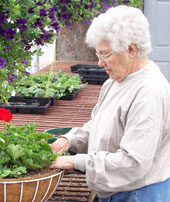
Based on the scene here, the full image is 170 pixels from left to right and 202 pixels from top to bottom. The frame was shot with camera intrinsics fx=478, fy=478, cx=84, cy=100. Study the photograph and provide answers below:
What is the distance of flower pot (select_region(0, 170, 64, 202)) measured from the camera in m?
1.62

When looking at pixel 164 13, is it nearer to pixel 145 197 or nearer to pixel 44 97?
pixel 44 97

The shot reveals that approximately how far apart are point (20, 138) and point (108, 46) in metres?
0.49

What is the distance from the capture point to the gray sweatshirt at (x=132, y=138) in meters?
1.73

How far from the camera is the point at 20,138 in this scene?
1.86m

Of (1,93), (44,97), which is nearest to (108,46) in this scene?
(1,93)

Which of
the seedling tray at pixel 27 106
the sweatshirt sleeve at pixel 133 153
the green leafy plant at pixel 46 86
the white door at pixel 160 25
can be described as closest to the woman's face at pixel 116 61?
the sweatshirt sleeve at pixel 133 153

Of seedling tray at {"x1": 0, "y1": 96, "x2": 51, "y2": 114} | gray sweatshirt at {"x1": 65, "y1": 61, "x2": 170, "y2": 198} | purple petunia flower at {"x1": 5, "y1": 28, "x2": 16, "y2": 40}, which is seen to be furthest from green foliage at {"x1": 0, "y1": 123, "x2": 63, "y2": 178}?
seedling tray at {"x1": 0, "y1": 96, "x2": 51, "y2": 114}

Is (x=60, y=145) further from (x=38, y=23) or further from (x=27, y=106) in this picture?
(x=27, y=106)

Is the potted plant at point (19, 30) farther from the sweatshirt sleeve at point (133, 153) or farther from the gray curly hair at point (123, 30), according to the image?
the sweatshirt sleeve at point (133, 153)

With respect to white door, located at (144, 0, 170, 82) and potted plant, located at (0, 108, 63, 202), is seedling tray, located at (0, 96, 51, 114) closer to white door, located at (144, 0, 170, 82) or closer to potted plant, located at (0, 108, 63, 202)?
potted plant, located at (0, 108, 63, 202)

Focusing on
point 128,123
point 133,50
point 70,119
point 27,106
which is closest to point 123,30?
point 133,50

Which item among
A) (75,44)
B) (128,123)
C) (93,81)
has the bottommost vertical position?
(93,81)

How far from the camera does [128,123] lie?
1.76 metres

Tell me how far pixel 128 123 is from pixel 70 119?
143cm
